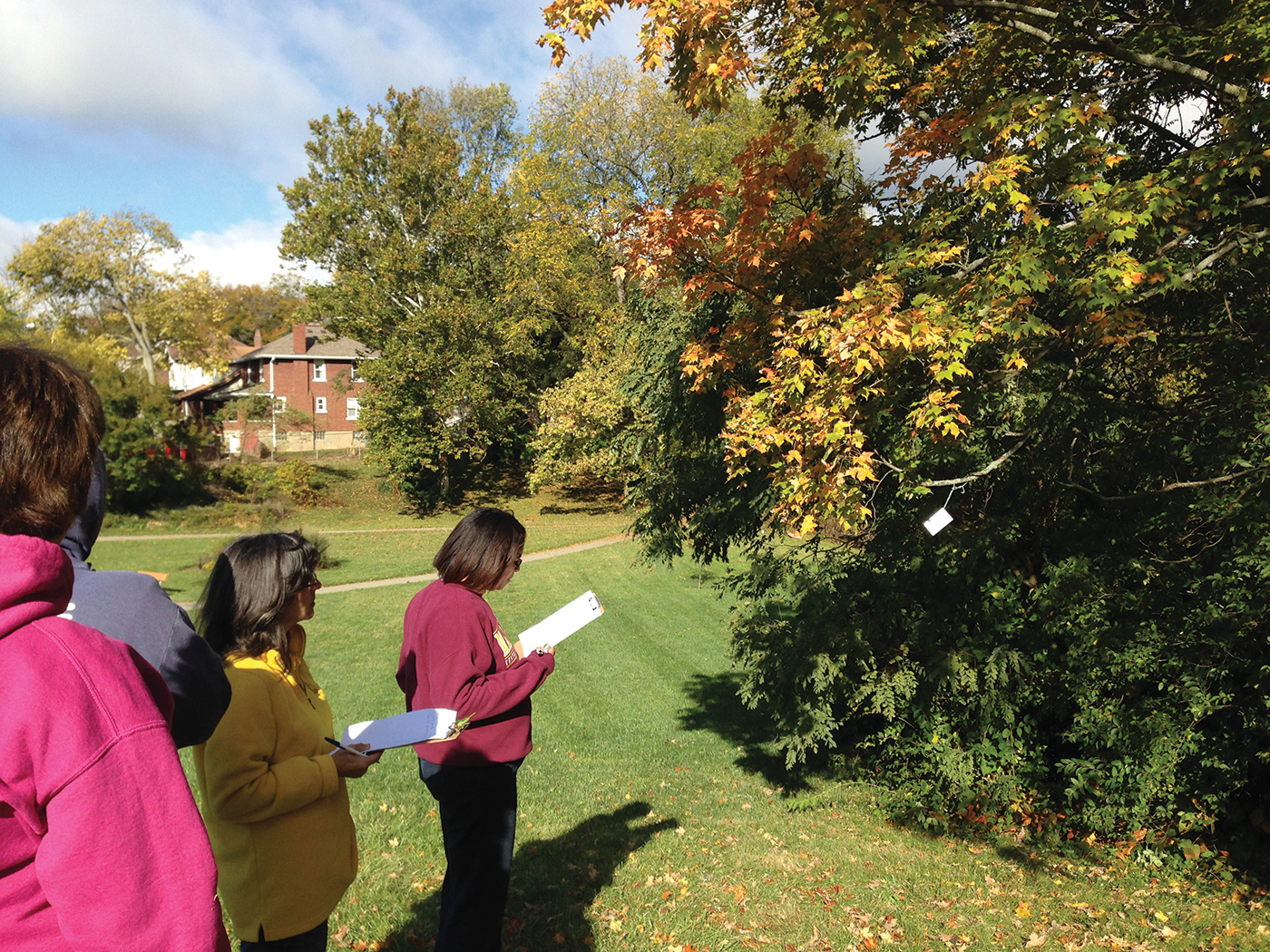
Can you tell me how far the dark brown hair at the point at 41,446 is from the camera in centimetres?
124

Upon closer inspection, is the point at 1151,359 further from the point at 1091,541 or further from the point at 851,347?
the point at 851,347

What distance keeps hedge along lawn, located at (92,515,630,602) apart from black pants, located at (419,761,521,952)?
15.1 metres

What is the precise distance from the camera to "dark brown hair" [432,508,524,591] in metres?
3.42

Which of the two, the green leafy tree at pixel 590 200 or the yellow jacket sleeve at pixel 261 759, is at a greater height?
the green leafy tree at pixel 590 200

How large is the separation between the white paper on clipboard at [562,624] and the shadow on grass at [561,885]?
157 cm

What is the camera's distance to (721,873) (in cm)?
571

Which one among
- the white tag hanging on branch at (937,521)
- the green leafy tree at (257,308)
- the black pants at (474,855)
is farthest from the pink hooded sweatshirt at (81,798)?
the green leafy tree at (257,308)

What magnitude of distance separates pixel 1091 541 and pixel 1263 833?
2545mm

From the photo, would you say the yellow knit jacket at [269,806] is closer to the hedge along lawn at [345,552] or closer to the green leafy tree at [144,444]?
the hedge along lawn at [345,552]

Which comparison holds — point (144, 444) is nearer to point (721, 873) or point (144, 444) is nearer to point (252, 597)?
point (721, 873)

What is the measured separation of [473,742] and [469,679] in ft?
0.86

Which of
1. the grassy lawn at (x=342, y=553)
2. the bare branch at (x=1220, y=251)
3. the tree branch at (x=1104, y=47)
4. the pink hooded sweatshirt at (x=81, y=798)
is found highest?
the tree branch at (x=1104, y=47)

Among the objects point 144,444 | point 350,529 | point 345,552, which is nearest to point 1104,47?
point 345,552

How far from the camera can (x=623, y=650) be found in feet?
47.3
